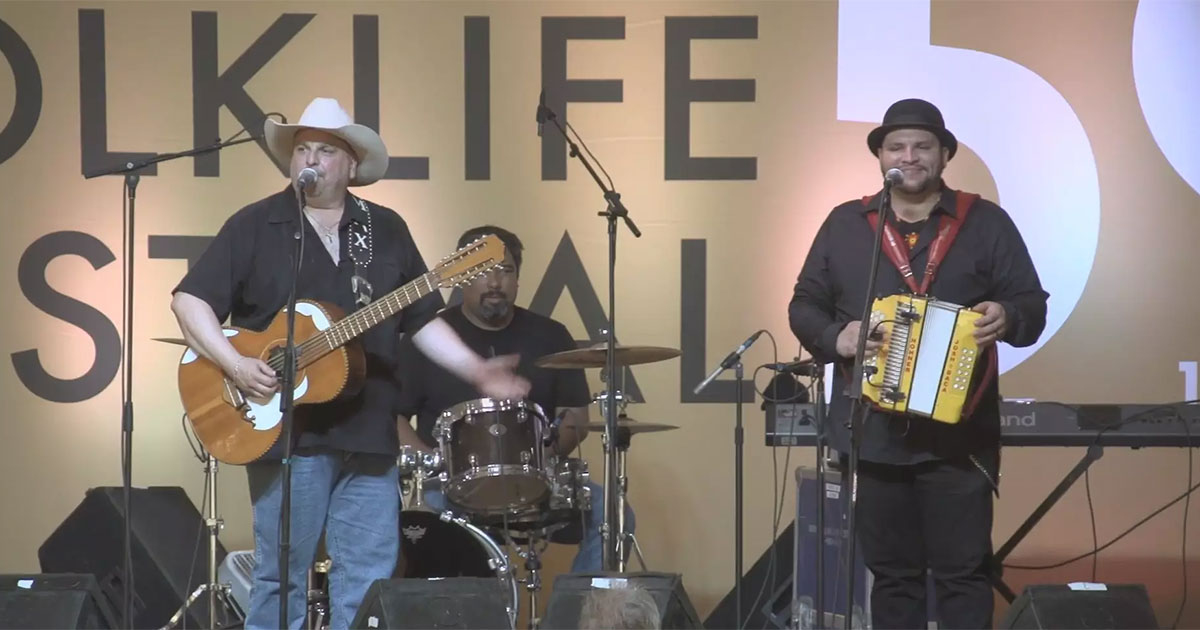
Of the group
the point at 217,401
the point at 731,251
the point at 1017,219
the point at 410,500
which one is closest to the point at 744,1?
the point at 731,251

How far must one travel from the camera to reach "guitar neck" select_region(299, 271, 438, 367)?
4.15m

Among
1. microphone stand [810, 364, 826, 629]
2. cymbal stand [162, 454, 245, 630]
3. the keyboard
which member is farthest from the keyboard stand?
cymbal stand [162, 454, 245, 630]

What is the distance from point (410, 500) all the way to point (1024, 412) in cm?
245

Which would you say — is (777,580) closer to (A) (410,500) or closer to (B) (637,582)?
(A) (410,500)

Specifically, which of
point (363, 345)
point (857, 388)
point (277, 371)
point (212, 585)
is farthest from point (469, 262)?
point (212, 585)

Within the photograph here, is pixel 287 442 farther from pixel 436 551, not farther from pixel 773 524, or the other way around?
→ pixel 773 524

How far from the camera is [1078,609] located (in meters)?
3.74

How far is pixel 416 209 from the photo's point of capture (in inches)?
261

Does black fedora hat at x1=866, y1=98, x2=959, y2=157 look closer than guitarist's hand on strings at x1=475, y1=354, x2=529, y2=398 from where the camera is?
Yes

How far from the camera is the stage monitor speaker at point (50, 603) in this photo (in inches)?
151

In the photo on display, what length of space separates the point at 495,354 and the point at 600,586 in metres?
2.46

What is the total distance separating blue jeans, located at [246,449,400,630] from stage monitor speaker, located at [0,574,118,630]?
1.45 ft

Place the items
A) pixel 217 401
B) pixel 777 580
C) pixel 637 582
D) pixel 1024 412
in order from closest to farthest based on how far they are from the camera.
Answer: pixel 637 582
pixel 217 401
pixel 1024 412
pixel 777 580

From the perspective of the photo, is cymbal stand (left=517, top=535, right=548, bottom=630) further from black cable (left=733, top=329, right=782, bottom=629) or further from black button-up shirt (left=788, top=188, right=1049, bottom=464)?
black button-up shirt (left=788, top=188, right=1049, bottom=464)
